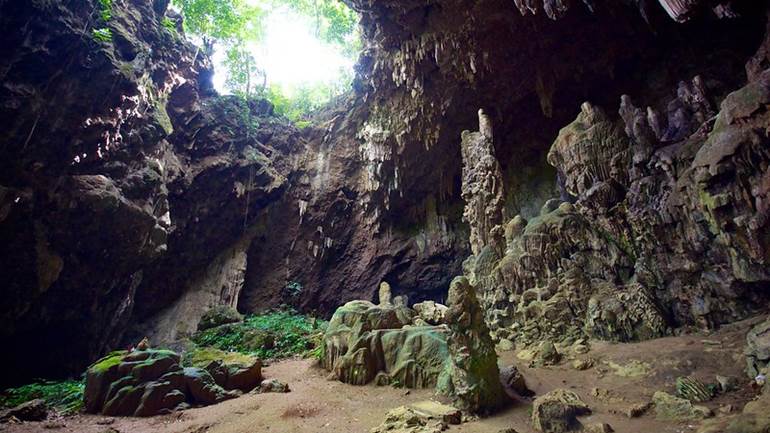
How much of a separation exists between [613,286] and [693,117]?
16.3 ft

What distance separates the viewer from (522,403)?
6586mm

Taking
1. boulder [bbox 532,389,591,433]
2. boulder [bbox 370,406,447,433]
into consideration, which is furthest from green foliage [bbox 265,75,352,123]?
boulder [bbox 532,389,591,433]

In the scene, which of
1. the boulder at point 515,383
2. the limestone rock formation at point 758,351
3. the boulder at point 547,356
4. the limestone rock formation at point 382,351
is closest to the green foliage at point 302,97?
the limestone rock formation at point 382,351

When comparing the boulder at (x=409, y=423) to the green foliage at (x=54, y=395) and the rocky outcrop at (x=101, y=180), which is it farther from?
the rocky outcrop at (x=101, y=180)

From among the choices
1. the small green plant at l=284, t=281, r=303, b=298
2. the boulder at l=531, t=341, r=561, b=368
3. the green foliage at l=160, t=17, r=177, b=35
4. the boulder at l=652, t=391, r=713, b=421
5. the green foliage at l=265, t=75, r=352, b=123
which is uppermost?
the green foliage at l=265, t=75, r=352, b=123

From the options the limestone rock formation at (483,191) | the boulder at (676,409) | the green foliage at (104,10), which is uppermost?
the green foliage at (104,10)

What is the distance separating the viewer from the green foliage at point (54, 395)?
791 cm

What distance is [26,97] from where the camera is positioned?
9.25 meters

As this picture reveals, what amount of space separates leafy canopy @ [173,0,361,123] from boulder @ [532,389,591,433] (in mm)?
18567

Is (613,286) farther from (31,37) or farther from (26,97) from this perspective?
(31,37)

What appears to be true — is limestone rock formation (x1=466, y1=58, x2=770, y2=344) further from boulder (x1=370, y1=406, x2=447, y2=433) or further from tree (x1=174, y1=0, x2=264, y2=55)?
tree (x1=174, y1=0, x2=264, y2=55)

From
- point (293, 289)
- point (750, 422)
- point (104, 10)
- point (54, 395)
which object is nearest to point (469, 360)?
point (750, 422)

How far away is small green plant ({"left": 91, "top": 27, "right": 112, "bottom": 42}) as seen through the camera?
10.4 metres

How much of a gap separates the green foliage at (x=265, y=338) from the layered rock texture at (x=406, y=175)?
2152mm
